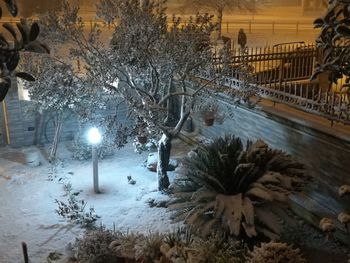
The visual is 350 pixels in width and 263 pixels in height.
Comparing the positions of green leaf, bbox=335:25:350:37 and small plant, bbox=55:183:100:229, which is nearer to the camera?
green leaf, bbox=335:25:350:37

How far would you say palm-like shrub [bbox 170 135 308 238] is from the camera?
18.5 ft

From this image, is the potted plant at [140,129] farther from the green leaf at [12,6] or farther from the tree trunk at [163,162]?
the green leaf at [12,6]

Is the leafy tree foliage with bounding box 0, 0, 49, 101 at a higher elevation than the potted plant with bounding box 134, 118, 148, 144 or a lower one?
higher

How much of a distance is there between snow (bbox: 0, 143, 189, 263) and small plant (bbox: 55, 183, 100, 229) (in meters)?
0.10

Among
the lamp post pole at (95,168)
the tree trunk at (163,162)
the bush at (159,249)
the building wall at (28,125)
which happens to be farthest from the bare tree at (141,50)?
the building wall at (28,125)

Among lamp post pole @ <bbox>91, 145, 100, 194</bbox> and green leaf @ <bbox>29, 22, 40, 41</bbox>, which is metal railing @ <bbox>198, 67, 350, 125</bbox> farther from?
green leaf @ <bbox>29, 22, 40, 41</bbox>

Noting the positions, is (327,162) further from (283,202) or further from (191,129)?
(191,129)

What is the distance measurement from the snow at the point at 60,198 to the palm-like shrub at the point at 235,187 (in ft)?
3.06

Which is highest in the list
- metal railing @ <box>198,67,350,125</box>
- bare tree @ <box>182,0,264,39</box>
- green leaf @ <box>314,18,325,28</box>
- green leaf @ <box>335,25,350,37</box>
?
bare tree @ <box>182,0,264,39</box>

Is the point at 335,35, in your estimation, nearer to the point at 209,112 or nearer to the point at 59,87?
the point at 209,112

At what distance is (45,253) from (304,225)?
377 centimetres

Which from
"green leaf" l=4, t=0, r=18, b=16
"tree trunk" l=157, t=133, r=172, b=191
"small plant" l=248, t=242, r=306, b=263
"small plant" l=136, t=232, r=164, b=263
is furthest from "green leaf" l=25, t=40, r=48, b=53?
"tree trunk" l=157, t=133, r=172, b=191

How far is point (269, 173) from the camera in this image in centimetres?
605

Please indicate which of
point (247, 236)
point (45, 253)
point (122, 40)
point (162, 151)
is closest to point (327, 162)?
point (247, 236)
